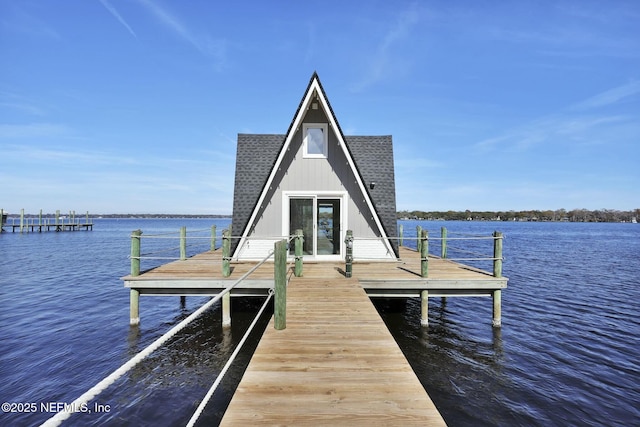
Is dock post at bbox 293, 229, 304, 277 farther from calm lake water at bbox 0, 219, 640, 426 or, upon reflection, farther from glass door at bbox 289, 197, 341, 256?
glass door at bbox 289, 197, 341, 256

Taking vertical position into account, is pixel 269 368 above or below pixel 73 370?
above

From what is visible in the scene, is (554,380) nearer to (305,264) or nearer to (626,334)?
(626,334)

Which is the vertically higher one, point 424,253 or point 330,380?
point 424,253

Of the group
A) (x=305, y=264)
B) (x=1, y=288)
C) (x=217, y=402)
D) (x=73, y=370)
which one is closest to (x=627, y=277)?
(x=305, y=264)

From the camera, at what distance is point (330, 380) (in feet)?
13.5

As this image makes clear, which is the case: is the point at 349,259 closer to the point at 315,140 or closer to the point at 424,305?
the point at 424,305

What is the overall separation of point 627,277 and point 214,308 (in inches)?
1047

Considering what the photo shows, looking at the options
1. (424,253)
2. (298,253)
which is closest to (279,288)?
(298,253)

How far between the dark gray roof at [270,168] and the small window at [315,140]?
117 centimetres

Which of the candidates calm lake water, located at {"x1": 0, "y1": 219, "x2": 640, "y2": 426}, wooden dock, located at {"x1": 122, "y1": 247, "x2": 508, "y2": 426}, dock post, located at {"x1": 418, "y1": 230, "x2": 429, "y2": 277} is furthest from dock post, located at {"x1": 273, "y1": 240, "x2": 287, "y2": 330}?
dock post, located at {"x1": 418, "y1": 230, "x2": 429, "y2": 277}

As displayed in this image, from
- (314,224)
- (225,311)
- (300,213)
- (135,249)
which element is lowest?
(225,311)

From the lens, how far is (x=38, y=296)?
16.1 meters

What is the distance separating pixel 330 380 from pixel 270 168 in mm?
10380

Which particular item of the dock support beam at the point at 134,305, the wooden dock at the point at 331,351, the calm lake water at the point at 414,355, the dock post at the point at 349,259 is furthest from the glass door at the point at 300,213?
the dock support beam at the point at 134,305
